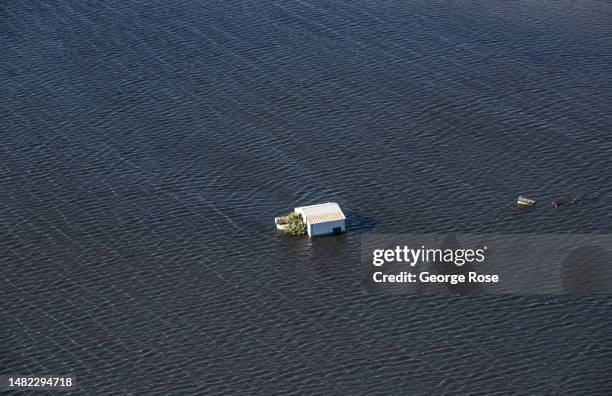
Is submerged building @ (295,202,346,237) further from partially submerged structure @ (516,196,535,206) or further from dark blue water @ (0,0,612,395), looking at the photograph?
partially submerged structure @ (516,196,535,206)

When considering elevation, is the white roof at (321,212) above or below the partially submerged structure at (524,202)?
below

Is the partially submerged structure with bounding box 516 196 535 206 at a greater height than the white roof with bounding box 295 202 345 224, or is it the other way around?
the partially submerged structure with bounding box 516 196 535 206

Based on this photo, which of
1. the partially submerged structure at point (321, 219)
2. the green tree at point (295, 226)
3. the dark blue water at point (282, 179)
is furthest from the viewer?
the green tree at point (295, 226)

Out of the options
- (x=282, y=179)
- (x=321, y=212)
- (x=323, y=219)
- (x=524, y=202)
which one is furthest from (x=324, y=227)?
(x=524, y=202)

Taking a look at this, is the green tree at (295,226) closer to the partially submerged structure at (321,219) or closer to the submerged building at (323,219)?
the partially submerged structure at (321,219)

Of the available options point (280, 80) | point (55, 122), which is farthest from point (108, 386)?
point (280, 80)

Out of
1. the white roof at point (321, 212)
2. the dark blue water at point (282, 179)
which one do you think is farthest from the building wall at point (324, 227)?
the dark blue water at point (282, 179)

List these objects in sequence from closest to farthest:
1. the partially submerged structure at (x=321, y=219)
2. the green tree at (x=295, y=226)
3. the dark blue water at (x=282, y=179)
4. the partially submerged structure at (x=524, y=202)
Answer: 1. the dark blue water at (x=282, y=179)
2. the partially submerged structure at (x=321, y=219)
3. the green tree at (x=295, y=226)
4. the partially submerged structure at (x=524, y=202)

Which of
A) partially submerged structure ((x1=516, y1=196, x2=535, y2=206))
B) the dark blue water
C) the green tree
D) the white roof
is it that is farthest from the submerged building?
partially submerged structure ((x1=516, y1=196, x2=535, y2=206))
